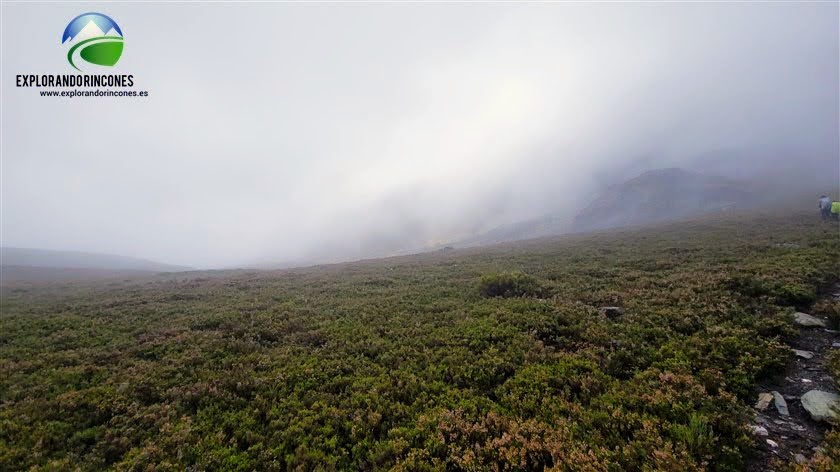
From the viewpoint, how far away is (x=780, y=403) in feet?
22.8

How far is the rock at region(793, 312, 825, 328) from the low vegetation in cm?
68

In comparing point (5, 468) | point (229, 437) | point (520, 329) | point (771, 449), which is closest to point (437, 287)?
point (520, 329)

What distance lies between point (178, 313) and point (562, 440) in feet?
69.4

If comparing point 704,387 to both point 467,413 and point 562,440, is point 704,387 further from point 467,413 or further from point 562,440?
point 467,413

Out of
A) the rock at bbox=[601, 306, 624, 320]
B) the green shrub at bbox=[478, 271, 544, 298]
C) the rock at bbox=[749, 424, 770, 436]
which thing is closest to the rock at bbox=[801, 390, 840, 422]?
the rock at bbox=[749, 424, 770, 436]

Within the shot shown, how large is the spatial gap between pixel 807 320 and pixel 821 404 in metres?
5.61

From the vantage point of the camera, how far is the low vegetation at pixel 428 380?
6.73 meters

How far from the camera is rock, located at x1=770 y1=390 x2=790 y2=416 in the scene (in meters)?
6.70

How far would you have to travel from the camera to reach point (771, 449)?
19.4ft

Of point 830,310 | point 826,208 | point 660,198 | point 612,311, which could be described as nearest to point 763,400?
point 612,311

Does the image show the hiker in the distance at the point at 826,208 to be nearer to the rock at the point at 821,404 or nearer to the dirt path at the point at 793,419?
the dirt path at the point at 793,419

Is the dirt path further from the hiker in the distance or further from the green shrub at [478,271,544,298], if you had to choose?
the hiker in the distance

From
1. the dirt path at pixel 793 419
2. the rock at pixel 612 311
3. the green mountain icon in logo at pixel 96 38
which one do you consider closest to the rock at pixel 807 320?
the dirt path at pixel 793 419

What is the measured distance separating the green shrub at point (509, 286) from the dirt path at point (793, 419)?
9.75m
